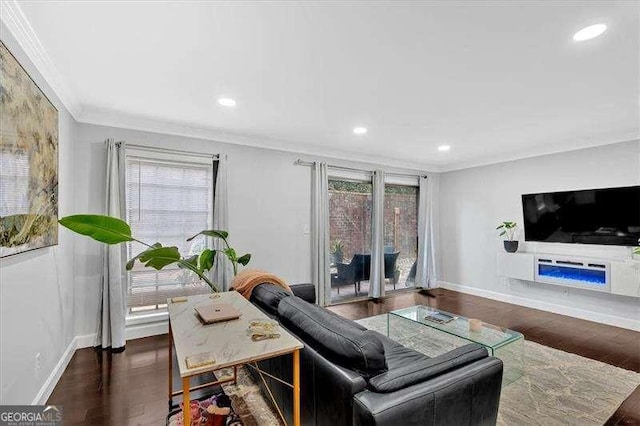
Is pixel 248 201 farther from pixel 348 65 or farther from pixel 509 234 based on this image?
pixel 509 234

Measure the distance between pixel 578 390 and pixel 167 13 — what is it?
13.3ft

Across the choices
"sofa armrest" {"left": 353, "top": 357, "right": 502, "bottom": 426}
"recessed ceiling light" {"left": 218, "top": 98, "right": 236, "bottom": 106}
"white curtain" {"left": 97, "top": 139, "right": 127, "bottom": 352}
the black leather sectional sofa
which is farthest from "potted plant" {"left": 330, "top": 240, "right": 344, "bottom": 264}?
"sofa armrest" {"left": 353, "top": 357, "right": 502, "bottom": 426}

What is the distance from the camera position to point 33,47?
6.73 ft

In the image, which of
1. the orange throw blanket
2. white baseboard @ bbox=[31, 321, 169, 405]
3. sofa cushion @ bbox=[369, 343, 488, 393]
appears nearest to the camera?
sofa cushion @ bbox=[369, 343, 488, 393]

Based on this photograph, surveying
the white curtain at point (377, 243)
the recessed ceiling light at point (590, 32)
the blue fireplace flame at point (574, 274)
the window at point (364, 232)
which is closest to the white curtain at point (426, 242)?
the window at point (364, 232)

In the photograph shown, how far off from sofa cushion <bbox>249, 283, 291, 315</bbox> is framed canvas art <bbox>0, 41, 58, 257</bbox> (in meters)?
1.58

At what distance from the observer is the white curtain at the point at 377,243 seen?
5.40m

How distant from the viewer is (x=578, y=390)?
2.54m

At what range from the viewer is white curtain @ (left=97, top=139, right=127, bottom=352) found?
131 inches

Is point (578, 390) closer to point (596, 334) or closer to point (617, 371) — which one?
point (617, 371)

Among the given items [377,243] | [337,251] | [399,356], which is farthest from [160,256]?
[377,243]

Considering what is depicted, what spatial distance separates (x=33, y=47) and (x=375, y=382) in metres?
Answer: 2.94

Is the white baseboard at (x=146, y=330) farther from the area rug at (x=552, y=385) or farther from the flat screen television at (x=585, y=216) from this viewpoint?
the flat screen television at (x=585, y=216)

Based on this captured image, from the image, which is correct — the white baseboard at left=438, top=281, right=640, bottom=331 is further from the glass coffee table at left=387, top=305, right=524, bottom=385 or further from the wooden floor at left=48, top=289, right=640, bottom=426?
the glass coffee table at left=387, top=305, right=524, bottom=385
